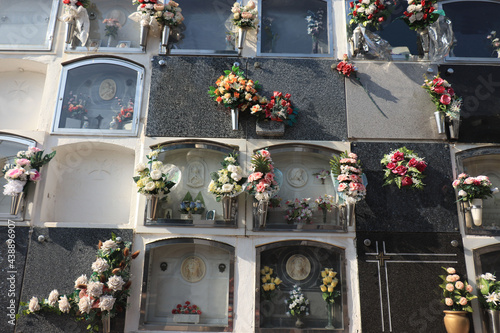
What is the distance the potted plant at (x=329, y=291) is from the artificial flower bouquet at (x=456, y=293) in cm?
114

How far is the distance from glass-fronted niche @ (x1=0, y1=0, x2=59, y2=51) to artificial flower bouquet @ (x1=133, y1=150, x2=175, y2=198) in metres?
2.29

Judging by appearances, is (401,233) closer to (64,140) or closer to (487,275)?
(487,275)

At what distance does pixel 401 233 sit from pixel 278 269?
58.3 inches

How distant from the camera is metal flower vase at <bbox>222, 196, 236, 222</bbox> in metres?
4.71

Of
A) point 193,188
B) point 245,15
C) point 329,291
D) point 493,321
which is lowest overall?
point 493,321

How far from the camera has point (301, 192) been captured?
5168 mm

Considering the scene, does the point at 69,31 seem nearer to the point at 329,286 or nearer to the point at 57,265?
the point at 57,265

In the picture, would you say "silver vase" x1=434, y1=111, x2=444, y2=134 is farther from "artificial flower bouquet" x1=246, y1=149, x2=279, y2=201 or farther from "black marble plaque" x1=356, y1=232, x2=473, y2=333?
"artificial flower bouquet" x1=246, y1=149, x2=279, y2=201

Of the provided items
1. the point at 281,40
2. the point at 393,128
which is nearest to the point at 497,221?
the point at 393,128

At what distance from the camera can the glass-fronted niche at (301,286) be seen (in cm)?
462

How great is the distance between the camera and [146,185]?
15.1 ft

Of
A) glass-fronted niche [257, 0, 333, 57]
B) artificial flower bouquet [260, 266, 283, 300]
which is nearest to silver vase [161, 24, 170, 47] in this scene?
glass-fronted niche [257, 0, 333, 57]

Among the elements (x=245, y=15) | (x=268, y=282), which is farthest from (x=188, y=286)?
(x=245, y=15)

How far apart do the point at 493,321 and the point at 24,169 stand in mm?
5373
